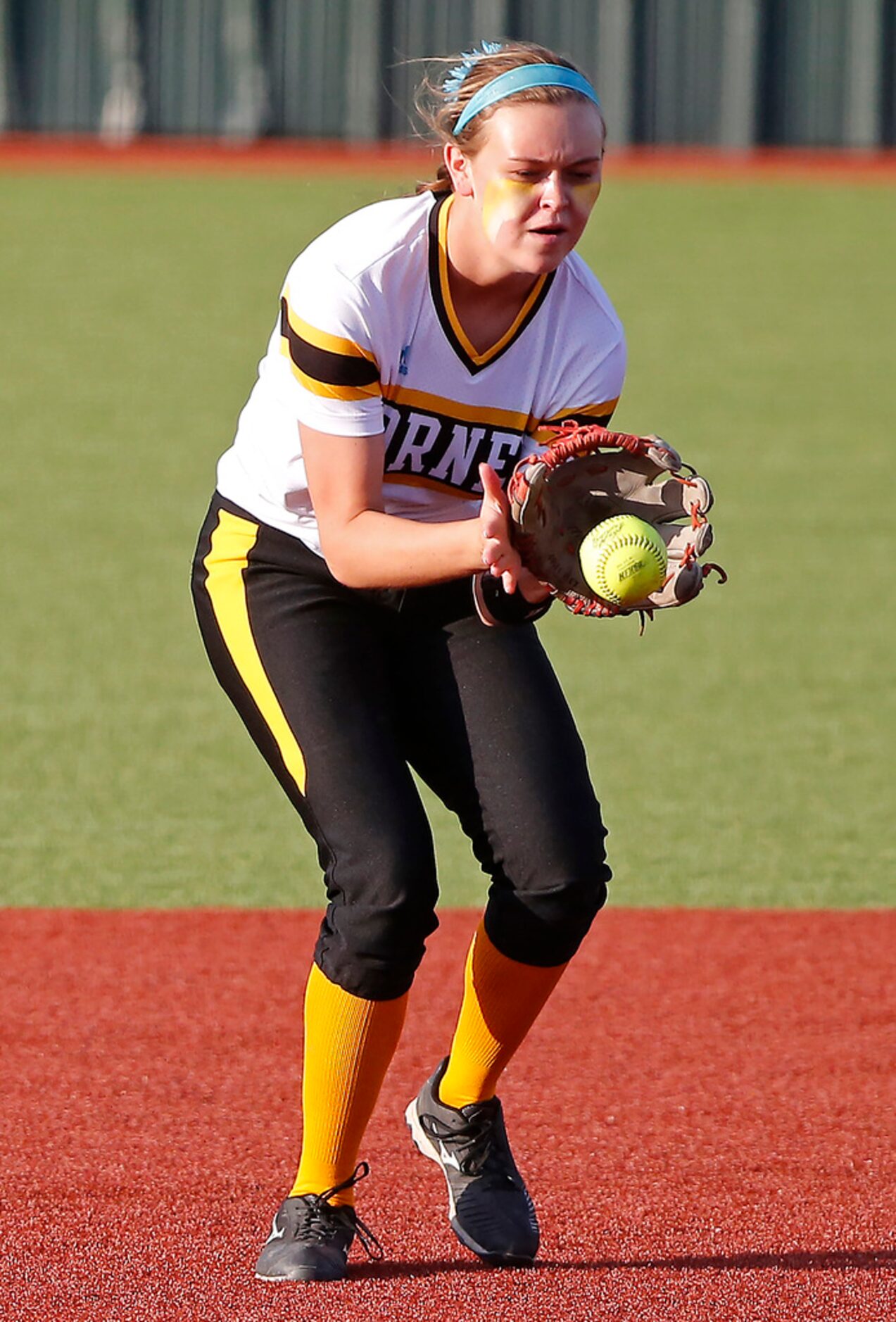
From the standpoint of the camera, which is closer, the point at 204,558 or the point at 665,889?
the point at 204,558

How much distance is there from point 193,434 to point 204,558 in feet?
28.9

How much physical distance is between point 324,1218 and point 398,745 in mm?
835

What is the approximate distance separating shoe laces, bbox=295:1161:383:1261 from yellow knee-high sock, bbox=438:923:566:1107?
30 cm

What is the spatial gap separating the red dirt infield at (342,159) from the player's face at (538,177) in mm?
19201

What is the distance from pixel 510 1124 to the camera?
13.9ft

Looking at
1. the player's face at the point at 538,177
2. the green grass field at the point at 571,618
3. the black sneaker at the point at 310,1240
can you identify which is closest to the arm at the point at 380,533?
the player's face at the point at 538,177

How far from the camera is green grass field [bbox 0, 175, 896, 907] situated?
6.22 meters

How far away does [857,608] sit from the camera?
896cm

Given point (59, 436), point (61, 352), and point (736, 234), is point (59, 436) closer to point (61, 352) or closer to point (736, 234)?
point (61, 352)

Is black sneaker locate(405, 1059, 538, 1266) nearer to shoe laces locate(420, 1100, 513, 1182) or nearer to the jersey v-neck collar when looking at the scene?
shoe laces locate(420, 1100, 513, 1182)

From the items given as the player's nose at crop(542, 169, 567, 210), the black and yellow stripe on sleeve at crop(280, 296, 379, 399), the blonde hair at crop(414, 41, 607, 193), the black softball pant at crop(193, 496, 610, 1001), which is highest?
the blonde hair at crop(414, 41, 607, 193)

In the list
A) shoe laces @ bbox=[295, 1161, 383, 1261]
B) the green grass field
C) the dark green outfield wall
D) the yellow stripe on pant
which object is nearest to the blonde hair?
the green grass field

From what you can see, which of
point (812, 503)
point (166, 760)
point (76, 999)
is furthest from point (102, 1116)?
point (812, 503)

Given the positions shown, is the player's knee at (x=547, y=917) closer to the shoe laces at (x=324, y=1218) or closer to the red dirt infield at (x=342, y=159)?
the shoe laces at (x=324, y=1218)
